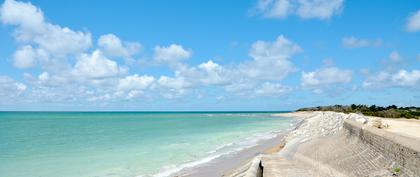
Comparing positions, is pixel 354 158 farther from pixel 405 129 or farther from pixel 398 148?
pixel 405 129

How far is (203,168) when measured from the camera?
1627 centimetres

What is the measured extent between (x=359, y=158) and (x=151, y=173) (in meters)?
7.18

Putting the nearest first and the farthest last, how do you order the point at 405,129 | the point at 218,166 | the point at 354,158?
the point at 354,158 → the point at 218,166 → the point at 405,129

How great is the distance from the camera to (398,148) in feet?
34.6

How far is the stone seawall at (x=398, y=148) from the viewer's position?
30.6 feet

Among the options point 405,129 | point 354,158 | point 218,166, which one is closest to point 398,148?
point 354,158

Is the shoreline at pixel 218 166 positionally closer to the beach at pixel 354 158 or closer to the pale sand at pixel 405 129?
the beach at pixel 354 158

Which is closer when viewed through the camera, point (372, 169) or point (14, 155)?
point (372, 169)

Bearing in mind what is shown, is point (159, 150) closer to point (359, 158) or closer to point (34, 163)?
point (34, 163)

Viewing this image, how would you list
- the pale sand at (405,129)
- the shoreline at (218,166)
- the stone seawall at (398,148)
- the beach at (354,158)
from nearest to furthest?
1. the stone seawall at (398,148)
2. the beach at (354,158)
3. the shoreline at (218,166)
4. the pale sand at (405,129)

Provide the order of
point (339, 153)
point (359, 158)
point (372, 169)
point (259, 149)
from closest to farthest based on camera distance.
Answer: point (372, 169) < point (359, 158) < point (339, 153) < point (259, 149)

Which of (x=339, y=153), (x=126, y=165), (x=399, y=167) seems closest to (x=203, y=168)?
(x=126, y=165)

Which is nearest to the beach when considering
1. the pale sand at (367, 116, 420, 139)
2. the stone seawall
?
the stone seawall

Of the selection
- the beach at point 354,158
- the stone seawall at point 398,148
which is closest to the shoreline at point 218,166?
the beach at point 354,158
